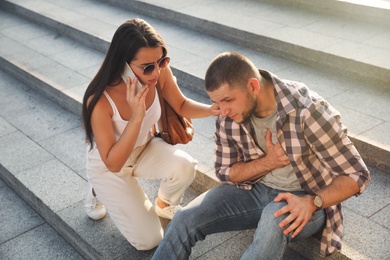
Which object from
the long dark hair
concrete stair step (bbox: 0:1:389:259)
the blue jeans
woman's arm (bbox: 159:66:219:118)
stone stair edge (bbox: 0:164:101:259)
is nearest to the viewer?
the blue jeans

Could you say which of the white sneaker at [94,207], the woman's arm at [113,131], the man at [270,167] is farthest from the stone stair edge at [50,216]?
the man at [270,167]

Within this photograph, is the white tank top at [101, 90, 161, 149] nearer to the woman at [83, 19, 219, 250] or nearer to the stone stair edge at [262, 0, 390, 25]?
the woman at [83, 19, 219, 250]

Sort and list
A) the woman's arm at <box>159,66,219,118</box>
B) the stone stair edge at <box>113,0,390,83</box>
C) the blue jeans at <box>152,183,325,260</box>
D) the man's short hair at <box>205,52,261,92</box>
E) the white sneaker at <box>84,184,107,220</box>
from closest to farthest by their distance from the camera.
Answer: the man's short hair at <box>205,52,261,92</box> → the blue jeans at <box>152,183,325,260</box> → the woman's arm at <box>159,66,219,118</box> → the white sneaker at <box>84,184,107,220</box> → the stone stair edge at <box>113,0,390,83</box>

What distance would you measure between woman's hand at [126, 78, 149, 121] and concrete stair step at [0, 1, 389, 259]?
1.06 meters

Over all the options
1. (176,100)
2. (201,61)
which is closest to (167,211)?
(176,100)

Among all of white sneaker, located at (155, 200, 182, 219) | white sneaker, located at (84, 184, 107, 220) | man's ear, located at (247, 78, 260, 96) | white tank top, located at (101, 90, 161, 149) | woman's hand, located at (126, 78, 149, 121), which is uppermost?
man's ear, located at (247, 78, 260, 96)

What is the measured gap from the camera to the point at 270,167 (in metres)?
3.39

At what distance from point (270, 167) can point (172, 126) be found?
104cm

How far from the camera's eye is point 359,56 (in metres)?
5.60

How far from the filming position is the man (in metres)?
3.12

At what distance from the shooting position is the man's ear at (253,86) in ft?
10.6

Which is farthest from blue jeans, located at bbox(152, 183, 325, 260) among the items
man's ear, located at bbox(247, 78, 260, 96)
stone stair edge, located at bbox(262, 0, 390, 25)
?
stone stair edge, located at bbox(262, 0, 390, 25)

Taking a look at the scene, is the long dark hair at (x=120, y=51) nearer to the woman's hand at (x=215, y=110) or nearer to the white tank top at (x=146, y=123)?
the white tank top at (x=146, y=123)

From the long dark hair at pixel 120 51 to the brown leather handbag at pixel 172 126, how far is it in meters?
0.57
